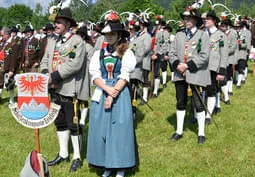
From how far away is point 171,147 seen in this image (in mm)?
6832

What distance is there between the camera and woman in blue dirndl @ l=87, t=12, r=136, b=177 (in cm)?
502

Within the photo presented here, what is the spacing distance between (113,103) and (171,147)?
7.13ft

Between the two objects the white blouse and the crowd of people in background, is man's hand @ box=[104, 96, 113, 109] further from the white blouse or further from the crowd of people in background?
the white blouse

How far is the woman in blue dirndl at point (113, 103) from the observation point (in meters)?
5.02

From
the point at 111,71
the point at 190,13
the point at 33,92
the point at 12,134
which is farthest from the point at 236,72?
the point at 33,92

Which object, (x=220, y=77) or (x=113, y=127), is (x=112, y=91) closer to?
(x=113, y=127)

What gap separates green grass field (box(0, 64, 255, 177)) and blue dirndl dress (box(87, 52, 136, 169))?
551 millimetres

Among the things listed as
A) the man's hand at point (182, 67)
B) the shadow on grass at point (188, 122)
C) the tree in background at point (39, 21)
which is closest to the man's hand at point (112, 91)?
the man's hand at point (182, 67)

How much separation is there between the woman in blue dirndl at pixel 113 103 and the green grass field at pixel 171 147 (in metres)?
0.60

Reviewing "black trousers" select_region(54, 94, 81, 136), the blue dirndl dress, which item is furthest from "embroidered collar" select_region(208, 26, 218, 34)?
"black trousers" select_region(54, 94, 81, 136)

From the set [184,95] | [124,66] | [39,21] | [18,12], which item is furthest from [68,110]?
[18,12]

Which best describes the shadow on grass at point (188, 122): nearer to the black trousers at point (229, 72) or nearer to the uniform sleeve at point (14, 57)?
the black trousers at point (229, 72)

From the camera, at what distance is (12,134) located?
785cm

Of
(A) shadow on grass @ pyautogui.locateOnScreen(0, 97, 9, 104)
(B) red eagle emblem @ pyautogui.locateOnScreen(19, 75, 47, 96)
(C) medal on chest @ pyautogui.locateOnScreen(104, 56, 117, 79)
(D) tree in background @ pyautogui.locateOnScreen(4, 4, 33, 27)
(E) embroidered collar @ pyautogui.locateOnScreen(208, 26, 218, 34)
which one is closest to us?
(B) red eagle emblem @ pyautogui.locateOnScreen(19, 75, 47, 96)
